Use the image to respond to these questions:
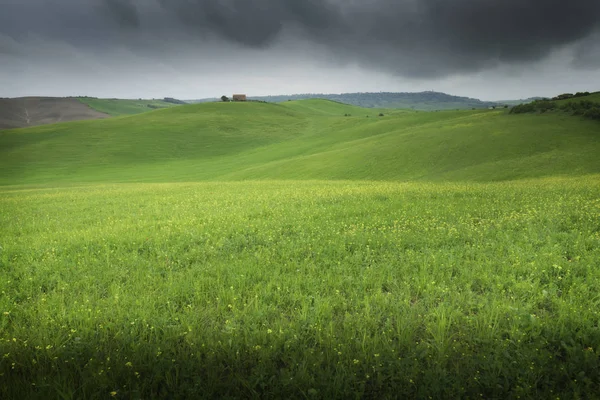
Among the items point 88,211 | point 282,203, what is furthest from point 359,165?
point 88,211

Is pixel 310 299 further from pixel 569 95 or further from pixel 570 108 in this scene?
pixel 569 95

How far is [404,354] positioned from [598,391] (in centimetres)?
244

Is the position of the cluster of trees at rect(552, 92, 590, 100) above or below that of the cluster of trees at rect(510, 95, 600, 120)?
above

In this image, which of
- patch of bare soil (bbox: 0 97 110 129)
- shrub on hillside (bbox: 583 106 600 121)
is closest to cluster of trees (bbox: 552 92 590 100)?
shrub on hillside (bbox: 583 106 600 121)

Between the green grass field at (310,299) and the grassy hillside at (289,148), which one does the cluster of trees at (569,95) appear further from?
the green grass field at (310,299)

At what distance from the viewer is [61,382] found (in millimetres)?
4672

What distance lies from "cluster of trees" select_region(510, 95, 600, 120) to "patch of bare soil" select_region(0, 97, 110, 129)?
518 ft

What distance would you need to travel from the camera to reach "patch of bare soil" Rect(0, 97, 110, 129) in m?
139

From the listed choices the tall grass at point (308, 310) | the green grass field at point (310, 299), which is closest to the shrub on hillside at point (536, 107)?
the green grass field at point (310, 299)

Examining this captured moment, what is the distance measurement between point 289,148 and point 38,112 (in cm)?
15522

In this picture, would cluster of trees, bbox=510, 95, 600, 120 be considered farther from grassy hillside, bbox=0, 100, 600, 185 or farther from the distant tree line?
grassy hillside, bbox=0, 100, 600, 185

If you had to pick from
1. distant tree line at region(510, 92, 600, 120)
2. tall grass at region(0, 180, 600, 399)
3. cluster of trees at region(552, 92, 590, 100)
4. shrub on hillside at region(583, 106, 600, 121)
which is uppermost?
cluster of trees at region(552, 92, 590, 100)

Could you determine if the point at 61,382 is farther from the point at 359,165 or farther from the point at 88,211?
the point at 359,165

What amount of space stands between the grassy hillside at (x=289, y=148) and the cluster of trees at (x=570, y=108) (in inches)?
86.5
